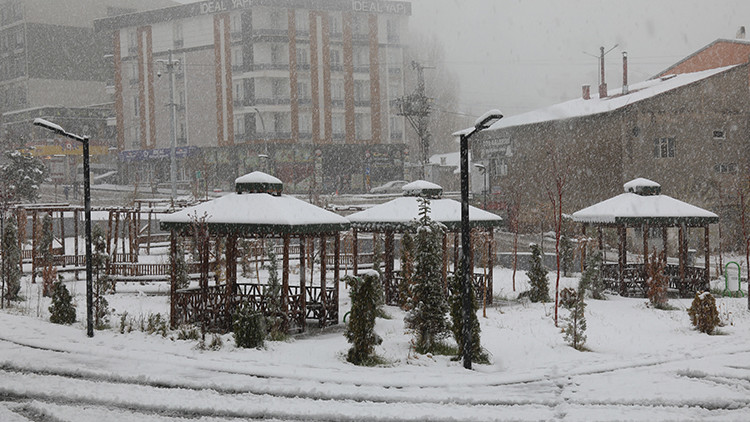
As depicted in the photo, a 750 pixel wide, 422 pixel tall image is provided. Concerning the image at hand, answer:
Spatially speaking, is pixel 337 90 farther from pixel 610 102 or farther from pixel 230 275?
pixel 230 275

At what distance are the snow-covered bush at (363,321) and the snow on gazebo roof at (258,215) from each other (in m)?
2.79

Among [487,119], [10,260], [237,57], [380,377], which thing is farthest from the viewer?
[237,57]

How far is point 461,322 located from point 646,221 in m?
11.2

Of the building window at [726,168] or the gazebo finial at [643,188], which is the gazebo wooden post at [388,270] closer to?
the gazebo finial at [643,188]

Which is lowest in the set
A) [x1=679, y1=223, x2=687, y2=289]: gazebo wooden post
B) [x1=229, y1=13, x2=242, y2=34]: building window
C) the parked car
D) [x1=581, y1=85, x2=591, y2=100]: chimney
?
[x1=679, y1=223, x2=687, y2=289]: gazebo wooden post

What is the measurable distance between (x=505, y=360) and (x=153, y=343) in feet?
23.7

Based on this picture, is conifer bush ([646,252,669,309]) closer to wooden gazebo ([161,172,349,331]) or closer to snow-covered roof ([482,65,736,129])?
wooden gazebo ([161,172,349,331])

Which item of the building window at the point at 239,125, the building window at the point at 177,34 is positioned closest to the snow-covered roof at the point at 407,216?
the building window at the point at 239,125

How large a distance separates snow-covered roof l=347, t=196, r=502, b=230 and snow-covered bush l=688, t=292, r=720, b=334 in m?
5.89

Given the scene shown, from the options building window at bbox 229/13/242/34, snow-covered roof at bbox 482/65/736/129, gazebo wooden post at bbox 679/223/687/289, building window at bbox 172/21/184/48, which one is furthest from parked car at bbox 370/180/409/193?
gazebo wooden post at bbox 679/223/687/289

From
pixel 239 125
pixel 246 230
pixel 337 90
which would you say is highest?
pixel 337 90

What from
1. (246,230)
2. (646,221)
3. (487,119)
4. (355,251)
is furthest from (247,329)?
(646,221)

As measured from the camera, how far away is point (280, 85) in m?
59.4

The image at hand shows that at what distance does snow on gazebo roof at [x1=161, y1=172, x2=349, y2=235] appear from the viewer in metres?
15.5
